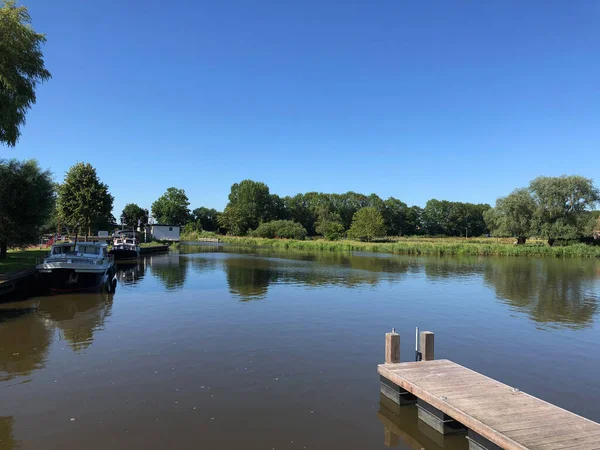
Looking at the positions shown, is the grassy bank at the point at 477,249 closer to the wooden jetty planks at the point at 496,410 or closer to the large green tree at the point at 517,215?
the large green tree at the point at 517,215

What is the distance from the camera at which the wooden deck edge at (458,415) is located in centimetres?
528

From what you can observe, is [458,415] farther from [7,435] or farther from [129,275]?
[129,275]

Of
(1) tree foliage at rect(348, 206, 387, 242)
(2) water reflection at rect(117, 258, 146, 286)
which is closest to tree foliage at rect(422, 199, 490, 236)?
(1) tree foliage at rect(348, 206, 387, 242)

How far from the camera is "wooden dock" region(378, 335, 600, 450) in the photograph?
5332 millimetres

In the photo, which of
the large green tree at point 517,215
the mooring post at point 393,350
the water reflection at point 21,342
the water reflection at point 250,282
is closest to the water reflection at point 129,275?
the water reflection at point 250,282

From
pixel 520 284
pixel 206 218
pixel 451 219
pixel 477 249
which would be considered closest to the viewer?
pixel 520 284

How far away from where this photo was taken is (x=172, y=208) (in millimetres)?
117875

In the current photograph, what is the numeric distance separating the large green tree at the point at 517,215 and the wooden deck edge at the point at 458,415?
203 ft

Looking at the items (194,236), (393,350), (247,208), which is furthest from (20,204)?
(247,208)

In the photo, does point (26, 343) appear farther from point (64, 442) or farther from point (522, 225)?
point (522, 225)

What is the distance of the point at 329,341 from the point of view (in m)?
12.3

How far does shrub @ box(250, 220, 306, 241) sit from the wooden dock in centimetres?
8264

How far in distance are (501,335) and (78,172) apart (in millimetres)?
46273

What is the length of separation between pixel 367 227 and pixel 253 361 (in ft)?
257
